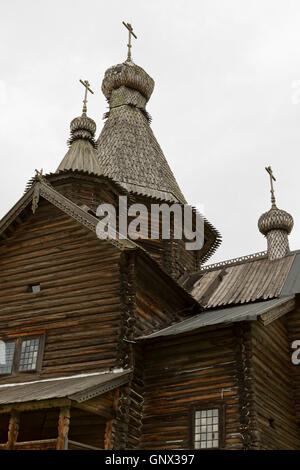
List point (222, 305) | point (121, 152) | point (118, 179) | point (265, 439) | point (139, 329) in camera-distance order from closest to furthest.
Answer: point (265, 439) → point (139, 329) → point (222, 305) → point (118, 179) → point (121, 152)

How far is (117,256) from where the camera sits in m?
16.7

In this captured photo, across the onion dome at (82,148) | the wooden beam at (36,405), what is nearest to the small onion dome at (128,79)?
the onion dome at (82,148)

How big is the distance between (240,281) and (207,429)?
7.12 m

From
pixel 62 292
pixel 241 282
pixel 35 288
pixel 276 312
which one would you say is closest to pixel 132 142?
pixel 241 282

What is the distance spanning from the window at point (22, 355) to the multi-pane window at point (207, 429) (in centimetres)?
463

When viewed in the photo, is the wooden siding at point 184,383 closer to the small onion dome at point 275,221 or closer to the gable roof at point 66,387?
the gable roof at point 66,387

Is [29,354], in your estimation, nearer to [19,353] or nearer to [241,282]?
[19,353]

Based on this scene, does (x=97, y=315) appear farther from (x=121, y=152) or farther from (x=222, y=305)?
(x=121, y=152)

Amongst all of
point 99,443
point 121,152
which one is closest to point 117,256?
point 99,443

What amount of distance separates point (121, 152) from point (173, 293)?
9.72 metres

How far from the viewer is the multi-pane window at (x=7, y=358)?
55.1ft

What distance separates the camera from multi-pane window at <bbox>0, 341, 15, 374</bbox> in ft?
55.1

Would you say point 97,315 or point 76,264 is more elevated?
point 76,264

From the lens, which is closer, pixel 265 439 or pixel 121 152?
pixel 265 439
